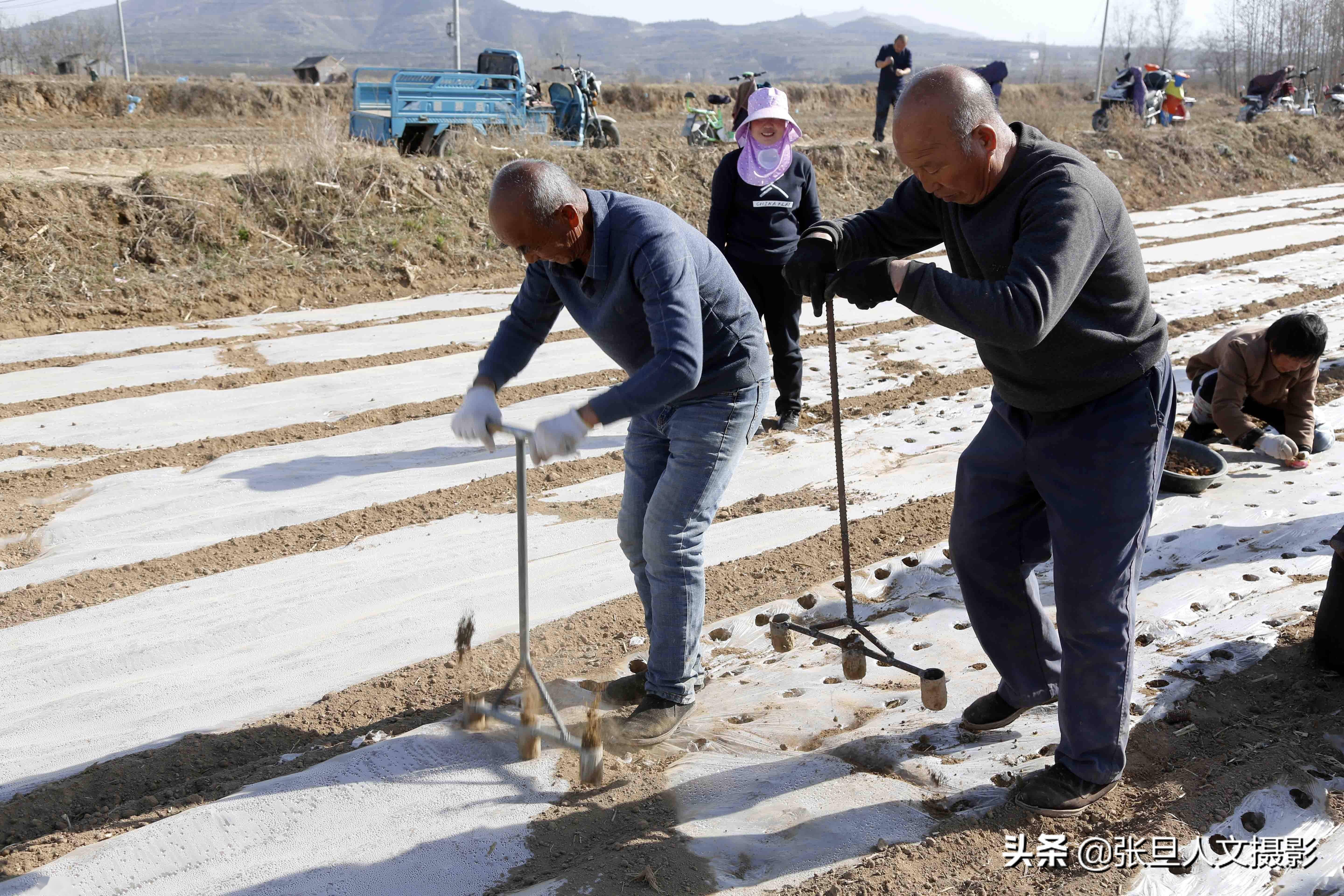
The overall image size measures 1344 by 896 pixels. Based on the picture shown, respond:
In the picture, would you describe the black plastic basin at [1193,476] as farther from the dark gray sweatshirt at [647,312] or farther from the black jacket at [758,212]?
the dark gray sweatshirt at [647,312]

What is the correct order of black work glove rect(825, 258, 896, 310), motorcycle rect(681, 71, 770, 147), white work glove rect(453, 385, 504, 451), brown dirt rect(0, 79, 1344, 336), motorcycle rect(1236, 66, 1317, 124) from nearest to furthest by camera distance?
black work glove rect(825, 258, 896, 310) < white work glove rect(453, 385, 504, 451) < brown dirt rect(0, 79, 1344, 336) < motorcycle rect(681, 71, 770, 147) < motorcycle rect(1236, 66, 1317, 124)

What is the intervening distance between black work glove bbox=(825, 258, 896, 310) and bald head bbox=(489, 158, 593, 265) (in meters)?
0.63

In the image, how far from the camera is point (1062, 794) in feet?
8.47

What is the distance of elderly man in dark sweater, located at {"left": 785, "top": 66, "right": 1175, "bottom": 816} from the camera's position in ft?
7.05

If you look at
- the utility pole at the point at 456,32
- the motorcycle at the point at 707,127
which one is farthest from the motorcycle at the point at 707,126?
the utility pole at the point at 456,32

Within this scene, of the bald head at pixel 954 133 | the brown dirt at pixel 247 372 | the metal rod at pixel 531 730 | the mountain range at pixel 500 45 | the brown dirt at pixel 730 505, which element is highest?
the mountain range at pixel 500 45

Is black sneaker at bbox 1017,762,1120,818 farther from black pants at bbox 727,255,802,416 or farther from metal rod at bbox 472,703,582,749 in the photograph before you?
black pants at bbox 727,255,802,416

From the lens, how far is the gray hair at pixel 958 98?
215cm

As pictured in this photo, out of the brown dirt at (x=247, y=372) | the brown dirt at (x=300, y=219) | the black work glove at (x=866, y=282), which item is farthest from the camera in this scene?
the brown dirt at (x=300, y=219)

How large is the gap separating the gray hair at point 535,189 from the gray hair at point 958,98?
787mm

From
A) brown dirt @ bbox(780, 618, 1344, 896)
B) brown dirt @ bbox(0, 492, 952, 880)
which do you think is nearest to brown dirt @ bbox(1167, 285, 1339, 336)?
brown dirt @ bbox(0, 492, 952, 880)

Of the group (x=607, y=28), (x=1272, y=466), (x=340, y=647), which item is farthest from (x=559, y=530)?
(x=607, y=28)

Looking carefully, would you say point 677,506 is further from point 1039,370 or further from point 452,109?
point 452,109

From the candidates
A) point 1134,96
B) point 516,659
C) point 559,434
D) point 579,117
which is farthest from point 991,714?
point 1134,96
